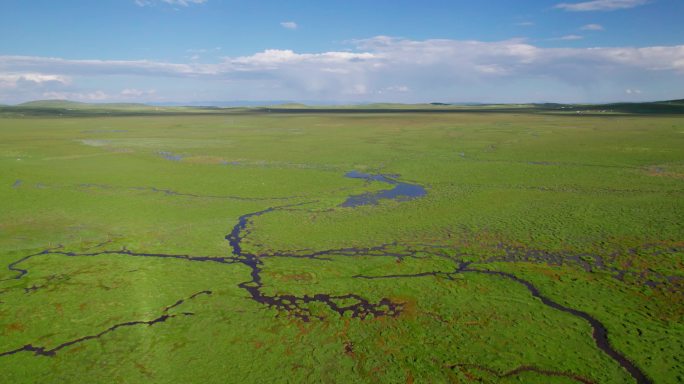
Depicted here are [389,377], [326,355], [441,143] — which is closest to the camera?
[389,377]

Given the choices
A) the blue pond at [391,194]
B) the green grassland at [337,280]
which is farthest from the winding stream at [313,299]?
the blue pond at [391,194]

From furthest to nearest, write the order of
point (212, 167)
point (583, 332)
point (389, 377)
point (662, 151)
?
point (662, 151), point (212, 167), point (583, 332), point (389, 377)

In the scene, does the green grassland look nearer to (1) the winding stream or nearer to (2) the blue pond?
(1) the winding stream

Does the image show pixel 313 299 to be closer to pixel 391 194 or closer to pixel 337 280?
pixel 337 280

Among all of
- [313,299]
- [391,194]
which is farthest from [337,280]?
[391,194]

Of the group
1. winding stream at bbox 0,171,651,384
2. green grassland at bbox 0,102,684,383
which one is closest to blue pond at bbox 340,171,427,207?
green grassland at bbox 0,102,684,383

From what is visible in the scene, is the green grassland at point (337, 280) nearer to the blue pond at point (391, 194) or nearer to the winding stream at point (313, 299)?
the winding stream at point (313, 299)

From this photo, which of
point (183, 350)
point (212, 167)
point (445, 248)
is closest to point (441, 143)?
point (212, 167)

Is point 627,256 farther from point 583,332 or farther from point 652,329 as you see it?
point 583,332
